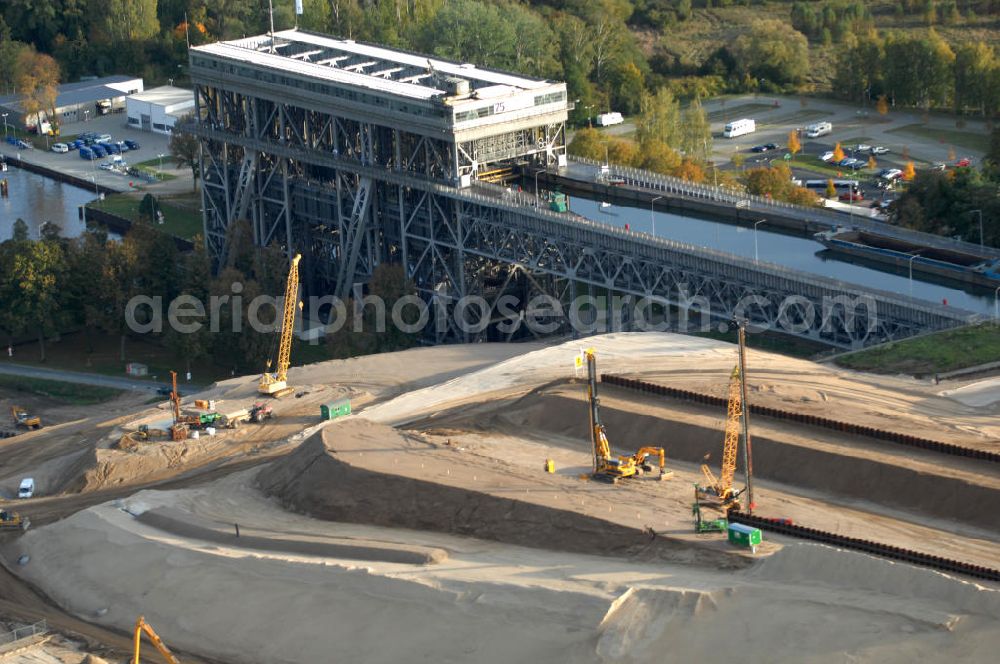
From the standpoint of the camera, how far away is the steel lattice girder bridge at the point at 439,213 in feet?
351

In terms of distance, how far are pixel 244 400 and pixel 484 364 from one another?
15.3 metres

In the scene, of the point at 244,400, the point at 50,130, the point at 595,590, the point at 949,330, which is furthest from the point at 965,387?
the point at 50,130

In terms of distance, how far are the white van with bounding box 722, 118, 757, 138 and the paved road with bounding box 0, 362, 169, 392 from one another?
6366 centimetres

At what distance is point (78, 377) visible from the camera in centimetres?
12738

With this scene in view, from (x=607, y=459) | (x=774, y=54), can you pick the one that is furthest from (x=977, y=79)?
(x=607, y=459)

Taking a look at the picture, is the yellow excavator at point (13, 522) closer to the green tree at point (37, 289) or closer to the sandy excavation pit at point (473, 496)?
the sandy excavation pit at point (473, 496)

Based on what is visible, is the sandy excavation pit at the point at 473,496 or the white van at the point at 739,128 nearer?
the sandy excavation pit at the point at 473,496

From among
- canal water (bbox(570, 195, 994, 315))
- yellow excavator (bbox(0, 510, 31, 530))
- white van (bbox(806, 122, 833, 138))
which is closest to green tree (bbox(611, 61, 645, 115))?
white van (bbox(806, 122, 833, 138))

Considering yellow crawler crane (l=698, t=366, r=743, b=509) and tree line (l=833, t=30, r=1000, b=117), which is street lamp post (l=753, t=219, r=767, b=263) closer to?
yellow crawler crane (l=698, t=366, r=743, b=509)

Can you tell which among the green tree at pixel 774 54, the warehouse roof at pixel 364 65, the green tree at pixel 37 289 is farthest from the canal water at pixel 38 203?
the green tree at pixel 774 54

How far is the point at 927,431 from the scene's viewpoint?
3278 inches

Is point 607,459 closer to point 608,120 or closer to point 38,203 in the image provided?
point 608,120

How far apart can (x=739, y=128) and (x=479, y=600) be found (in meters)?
101

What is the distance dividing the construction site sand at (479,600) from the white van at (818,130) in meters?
87.8
